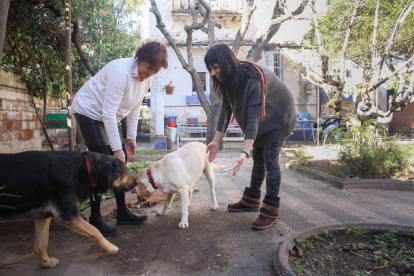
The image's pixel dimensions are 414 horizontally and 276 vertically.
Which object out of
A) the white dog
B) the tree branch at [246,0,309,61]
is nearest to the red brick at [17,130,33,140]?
the white dog

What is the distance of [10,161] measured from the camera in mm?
2078

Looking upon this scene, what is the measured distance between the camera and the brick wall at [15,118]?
207 inches

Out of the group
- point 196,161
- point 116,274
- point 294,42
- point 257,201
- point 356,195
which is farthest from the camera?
point 294,42

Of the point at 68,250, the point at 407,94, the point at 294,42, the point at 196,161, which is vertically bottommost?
the point at 68,250

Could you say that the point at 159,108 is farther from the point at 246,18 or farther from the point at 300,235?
the point at 300,235

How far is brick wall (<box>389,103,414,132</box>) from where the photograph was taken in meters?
16.9

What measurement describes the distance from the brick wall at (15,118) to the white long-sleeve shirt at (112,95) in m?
3.41

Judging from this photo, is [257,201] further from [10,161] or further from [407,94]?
[407,94]

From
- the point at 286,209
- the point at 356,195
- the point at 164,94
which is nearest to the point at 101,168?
the point at 286,209

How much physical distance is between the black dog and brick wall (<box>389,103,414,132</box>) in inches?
749

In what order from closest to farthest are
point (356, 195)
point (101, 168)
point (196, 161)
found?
point (101, 168)
point (196, 161)
point (356, 195)

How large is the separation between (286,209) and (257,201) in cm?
38

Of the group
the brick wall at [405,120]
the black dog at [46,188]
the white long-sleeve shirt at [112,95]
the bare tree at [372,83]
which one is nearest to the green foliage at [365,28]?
the bare tree at [372,83]

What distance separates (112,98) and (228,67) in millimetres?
1106
